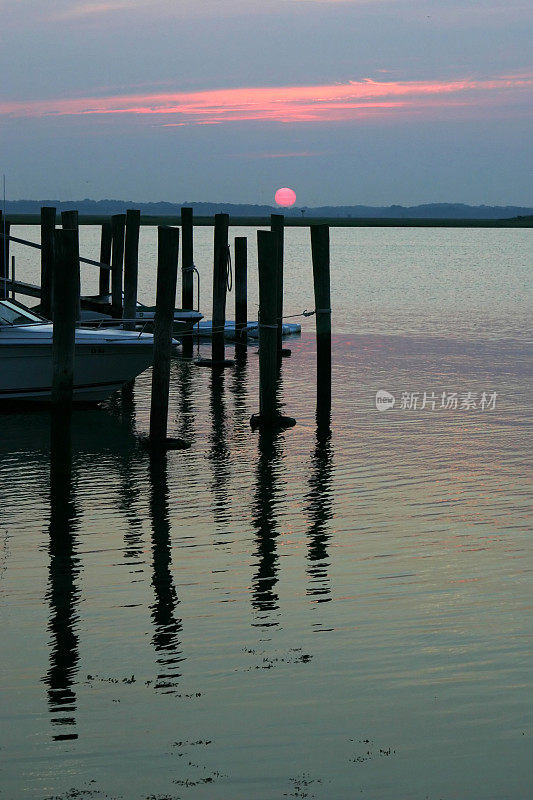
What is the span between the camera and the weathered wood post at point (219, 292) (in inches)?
883

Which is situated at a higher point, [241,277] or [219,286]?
[241,277]

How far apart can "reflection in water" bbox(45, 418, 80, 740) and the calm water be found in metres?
0.02

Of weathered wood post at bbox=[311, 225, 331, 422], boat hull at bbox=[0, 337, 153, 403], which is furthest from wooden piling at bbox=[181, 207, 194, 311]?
weathered wood post at bbox=[311, 225, 331, 422]

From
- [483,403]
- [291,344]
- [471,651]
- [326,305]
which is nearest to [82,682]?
[471,651]

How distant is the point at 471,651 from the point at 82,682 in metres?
2.64

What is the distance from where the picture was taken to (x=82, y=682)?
6980mm

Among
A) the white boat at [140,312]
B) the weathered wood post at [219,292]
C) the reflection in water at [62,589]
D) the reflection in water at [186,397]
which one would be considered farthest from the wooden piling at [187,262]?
the reflection in water at [62,589]

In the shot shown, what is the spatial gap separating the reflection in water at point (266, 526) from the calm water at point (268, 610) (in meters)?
0.03

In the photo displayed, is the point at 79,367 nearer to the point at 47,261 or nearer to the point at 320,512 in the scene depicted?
the point at 320,512

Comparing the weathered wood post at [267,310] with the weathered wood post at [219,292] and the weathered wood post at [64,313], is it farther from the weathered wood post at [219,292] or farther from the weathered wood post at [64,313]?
the weathered wood post at [219,292]

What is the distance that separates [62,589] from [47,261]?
1626 cm

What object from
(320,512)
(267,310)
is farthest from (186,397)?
(320,512)

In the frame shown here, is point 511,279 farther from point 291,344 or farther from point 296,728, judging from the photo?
point 296,728

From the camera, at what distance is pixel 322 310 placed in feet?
54.2
